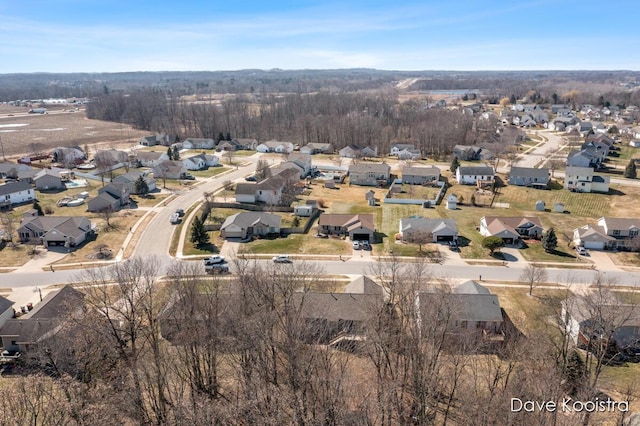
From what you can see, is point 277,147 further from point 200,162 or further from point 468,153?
point 468,153

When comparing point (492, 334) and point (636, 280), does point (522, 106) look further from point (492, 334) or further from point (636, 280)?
point (492, 334)

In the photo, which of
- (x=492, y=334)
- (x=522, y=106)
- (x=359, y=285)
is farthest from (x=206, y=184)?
(x=522, y=106)

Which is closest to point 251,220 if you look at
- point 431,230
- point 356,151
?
point 431,230

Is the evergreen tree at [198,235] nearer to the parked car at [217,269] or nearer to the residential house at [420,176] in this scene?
the parked car at [217,269]

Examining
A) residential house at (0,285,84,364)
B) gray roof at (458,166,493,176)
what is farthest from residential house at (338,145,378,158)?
residential house at (0,285,84,364)

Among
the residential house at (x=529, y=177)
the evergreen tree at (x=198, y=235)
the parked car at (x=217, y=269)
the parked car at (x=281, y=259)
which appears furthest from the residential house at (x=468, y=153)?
the parked car at (x=217, y=269)
